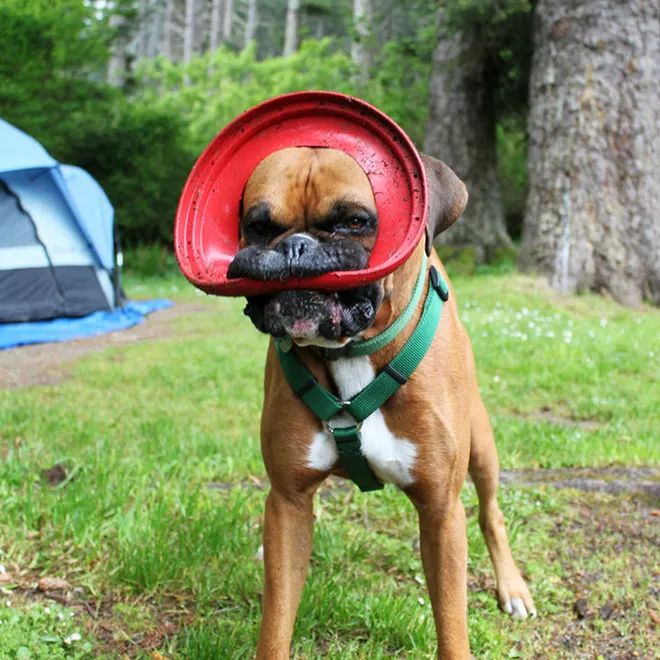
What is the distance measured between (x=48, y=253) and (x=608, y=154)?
6.44 meters

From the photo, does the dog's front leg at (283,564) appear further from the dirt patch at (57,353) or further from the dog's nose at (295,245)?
the dirt patch at (57,353)

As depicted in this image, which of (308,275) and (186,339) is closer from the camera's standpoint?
(308,275)

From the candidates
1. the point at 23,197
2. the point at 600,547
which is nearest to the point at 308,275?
the point at 600,547

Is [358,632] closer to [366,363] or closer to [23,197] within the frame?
[366,363]

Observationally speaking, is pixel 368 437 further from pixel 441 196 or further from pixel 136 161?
pixel 136 161

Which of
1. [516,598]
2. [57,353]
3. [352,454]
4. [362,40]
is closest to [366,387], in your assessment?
[352,454]

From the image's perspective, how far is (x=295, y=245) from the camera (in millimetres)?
1850

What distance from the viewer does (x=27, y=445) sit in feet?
13.4

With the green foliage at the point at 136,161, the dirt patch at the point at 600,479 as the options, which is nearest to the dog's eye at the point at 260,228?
the dirt patch at the point at 600,479

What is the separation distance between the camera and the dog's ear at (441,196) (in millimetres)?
2250

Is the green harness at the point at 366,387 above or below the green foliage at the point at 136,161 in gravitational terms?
below

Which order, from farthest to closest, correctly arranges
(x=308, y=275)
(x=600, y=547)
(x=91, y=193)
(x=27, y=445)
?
(x=91, y=193) → (x=27, y=445) → (x=600, y=547) → (x=308, y=275)

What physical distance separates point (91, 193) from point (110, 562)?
27.8 feet

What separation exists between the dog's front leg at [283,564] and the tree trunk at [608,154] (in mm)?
6939
